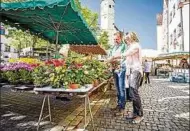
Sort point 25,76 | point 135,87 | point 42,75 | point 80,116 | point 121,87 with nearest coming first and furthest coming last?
point 42,75 < point 135,87 < point 80,116 < point 121,87 < point 25,76

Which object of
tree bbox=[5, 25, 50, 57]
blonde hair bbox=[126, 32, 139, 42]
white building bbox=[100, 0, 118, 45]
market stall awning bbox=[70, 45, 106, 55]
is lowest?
blonde hair bbox=[126, 32, 139, 42]

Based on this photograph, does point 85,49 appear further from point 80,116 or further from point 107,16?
point 107,16

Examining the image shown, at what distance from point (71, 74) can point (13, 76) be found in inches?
111

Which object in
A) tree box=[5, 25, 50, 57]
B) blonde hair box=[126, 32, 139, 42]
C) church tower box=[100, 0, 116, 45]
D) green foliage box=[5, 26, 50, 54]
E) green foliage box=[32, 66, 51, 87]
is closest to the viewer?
green foliage box=[32, 66, 51, 87]

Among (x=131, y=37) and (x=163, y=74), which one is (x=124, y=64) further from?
(x=163, y=74)

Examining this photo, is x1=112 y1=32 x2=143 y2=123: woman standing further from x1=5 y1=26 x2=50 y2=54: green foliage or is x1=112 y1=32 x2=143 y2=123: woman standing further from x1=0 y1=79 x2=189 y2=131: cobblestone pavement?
x1=5 y1=26 x2=50 y2=54: green foliage

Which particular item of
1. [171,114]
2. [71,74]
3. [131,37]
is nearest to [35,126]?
[71,74]

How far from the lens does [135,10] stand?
4.81 m

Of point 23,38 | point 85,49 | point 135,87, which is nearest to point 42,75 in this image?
point 135,87

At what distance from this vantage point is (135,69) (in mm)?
5426

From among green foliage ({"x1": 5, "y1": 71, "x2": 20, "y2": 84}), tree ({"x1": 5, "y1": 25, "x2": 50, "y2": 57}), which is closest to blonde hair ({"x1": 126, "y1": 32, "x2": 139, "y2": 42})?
green foliage ({"x1": 5, "y1": 71, "x2": 20, "y2": 84})

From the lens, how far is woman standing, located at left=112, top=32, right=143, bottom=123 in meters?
5.38

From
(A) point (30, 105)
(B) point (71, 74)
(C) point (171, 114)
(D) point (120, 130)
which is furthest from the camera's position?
(A) point (30, 105)

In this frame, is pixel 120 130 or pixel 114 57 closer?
pixel 120 130
